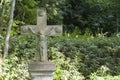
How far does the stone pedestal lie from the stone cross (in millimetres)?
298

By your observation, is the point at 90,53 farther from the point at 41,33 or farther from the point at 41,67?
the point at 41,67

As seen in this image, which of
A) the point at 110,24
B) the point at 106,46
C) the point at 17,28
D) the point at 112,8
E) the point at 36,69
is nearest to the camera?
the point at 36,69

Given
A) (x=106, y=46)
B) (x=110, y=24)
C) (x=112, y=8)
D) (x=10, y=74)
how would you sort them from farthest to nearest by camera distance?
(x=110, y=24), (x=112, y=8), (x=106, y=46), (x=10, y=74)

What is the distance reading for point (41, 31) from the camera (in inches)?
232

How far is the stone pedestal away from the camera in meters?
5.45

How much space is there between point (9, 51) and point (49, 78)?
3.03 m

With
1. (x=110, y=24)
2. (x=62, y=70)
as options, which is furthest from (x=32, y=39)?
(x=110, y=24)

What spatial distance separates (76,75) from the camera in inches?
311

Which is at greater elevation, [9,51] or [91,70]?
[9,51]

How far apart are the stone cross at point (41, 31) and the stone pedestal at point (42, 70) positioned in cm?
30

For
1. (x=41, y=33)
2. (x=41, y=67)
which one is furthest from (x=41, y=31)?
(x=41, y=67)

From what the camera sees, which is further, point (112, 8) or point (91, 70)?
point (112, 8)

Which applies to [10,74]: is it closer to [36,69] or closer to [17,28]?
[36,69]

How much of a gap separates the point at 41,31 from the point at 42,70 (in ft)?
2.49
